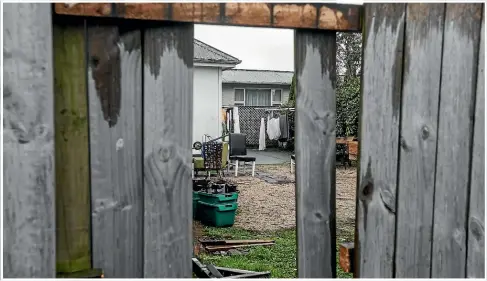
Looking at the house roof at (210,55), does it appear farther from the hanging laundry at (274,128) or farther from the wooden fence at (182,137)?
the wooden fence at (182,137)

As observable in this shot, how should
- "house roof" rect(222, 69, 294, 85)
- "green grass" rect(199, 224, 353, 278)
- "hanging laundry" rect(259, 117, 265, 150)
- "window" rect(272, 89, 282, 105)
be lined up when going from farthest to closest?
"window" rect(272, 89, 282, 105) → "house roof" rect(222, 69, 294, 85) → "hanging laundry" rect(259, 117, 265, 150) → "green grass" rect(199, 224, 353, 278)

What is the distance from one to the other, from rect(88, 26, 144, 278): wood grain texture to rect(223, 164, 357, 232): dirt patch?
5.52 metres

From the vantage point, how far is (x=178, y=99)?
121 cm

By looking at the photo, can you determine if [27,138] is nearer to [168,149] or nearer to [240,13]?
[168,149]

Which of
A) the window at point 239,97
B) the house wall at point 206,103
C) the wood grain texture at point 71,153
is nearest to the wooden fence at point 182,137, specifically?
the wood grain texture at point 71,153

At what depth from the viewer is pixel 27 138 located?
3.63 ft

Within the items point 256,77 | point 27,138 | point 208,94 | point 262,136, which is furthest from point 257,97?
point 27,138

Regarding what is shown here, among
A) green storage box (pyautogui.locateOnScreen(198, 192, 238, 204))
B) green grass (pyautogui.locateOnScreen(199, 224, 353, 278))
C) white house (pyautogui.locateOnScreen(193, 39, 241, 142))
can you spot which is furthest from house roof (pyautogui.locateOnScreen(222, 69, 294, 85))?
green grass (pyautogui.locateOnScreen(199, 224, 353, 278))

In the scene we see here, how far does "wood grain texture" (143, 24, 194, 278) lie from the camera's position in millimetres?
1197

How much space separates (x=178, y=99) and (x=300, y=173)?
15.4 inches

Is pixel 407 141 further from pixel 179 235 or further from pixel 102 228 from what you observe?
pixel 102 228

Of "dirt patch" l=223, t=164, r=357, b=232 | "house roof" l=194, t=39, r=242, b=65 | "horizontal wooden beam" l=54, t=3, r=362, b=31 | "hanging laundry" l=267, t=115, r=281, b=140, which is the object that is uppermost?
"house roof" l=194, t=39, r=242, b=65

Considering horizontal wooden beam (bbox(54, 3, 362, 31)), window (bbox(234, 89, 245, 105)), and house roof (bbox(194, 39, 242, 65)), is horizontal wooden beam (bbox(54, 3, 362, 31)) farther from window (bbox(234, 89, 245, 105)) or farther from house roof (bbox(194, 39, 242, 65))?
window (bbox(234, 89, 245, 105))

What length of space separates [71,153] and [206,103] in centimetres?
1404
